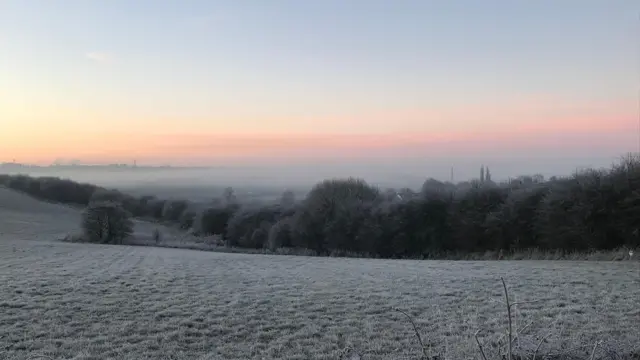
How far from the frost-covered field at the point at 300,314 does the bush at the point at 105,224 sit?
3294 centimetres

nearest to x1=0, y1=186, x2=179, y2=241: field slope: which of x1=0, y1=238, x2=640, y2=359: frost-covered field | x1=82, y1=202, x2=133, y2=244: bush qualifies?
x1=82, y1=202, x2=133, y2=244: bush

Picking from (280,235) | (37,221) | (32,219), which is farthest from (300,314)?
(32,219)

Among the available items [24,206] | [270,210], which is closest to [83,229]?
[270,210]

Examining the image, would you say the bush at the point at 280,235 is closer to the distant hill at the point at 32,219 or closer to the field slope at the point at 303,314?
the distant hill at the point at 32,219

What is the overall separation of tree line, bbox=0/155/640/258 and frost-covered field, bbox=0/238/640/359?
15731 mm

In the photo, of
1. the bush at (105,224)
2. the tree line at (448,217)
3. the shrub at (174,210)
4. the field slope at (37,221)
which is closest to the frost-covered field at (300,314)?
the tree line at (448,217)

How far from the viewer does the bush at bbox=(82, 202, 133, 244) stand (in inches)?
1890

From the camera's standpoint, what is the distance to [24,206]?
76.2 m

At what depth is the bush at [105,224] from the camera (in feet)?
157

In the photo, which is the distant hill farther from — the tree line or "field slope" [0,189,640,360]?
"field slope" [0,189,640,360]

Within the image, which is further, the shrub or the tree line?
the shrub

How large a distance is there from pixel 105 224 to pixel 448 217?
3361cm

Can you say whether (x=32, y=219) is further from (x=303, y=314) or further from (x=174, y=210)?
(x=303, y=314)

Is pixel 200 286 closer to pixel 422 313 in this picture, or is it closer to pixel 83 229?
→ pixel 422 313
